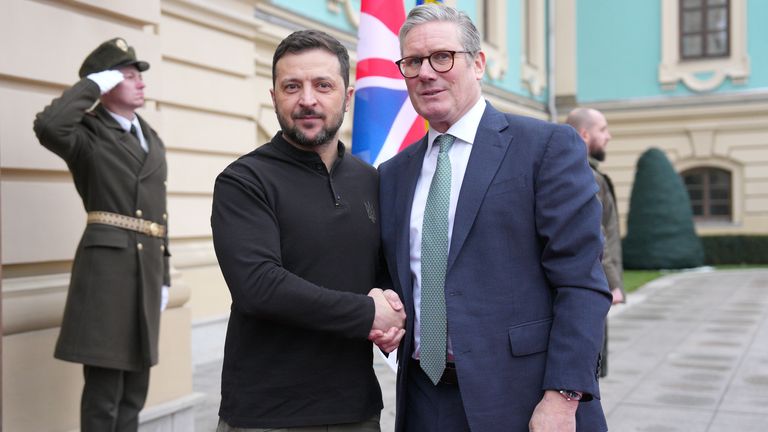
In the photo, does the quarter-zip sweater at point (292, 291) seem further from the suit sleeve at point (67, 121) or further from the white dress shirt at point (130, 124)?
the white dress shirt at point (130, 124)

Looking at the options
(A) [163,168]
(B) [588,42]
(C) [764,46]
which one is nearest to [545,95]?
(B) [588,42]

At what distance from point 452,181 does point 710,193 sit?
2029cm

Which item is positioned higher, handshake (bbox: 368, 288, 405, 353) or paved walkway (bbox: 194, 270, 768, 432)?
handshake (bbox: 368, 288, 405, 353)

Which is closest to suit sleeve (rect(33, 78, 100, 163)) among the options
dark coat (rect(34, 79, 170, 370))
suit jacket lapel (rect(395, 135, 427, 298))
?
dark coat (rect(34, 79, 170, 370))

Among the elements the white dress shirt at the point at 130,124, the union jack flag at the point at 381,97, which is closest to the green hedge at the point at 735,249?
the union jack flag at the point at 381,97

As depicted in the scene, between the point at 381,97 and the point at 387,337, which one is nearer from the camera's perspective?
the point at 387,337

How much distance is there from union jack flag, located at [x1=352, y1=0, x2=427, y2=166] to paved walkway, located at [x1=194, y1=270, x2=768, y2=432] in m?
2.01

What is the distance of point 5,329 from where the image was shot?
3.89 metres

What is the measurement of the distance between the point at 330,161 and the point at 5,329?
2.32m

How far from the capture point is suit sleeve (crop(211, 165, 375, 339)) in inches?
82.4

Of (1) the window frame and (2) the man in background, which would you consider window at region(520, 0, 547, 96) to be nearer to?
(1) the window frame

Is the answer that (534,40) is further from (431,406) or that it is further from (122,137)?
(431,406)

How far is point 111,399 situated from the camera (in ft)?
12.8

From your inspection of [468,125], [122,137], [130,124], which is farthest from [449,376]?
[130,124]
